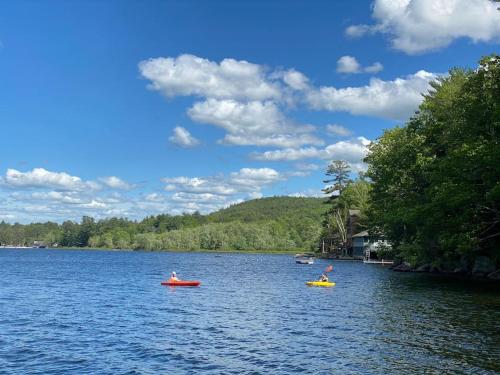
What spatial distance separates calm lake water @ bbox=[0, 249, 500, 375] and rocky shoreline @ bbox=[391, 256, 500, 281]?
13.5 meters

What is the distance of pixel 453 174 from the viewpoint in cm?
5228

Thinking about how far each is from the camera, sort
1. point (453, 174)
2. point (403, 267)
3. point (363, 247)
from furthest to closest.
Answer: point (363, 247) < point (403, 267) < point (453, 174)

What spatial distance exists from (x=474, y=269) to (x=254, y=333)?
44.0m

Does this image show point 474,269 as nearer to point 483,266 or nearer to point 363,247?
point 483,266

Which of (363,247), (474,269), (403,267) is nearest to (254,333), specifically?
(474,269)

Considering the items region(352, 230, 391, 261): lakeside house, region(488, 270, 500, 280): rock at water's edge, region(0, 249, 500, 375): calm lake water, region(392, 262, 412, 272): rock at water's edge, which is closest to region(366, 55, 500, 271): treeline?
region(488, 270, 500, 280): rock at water's edge

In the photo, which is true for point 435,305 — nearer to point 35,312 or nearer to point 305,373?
point 305,373

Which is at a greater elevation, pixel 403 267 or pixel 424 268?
pixel 424 268

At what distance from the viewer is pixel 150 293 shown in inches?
1853

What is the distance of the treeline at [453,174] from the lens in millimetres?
48406

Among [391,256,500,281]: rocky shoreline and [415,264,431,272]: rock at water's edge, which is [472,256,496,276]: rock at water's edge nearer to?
[391,256,500,281]: rocky shoreline

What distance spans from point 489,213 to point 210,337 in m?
38.9

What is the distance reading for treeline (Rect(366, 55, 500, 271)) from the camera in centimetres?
4841

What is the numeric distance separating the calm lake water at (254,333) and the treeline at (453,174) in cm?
905
